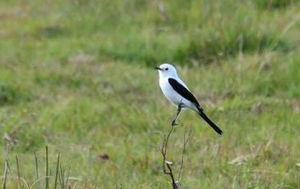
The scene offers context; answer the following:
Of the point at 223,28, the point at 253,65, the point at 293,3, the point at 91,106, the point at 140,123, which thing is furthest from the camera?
the point at 293,3

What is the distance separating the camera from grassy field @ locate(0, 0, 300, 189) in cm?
553

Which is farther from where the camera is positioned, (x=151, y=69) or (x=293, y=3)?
(x=293, y=3)

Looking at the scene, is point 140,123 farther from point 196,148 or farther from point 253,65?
point 253,65

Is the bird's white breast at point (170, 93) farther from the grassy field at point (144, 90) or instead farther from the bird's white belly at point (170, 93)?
the grassy field at point (144, 90)

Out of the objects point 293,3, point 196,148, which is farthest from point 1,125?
point 293,3

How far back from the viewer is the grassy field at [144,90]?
5.53 meters

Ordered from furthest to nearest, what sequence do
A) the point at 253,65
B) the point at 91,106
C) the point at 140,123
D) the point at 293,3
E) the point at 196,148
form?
the point at 293,3
the point at 253,65
the point at 91,106
the point at 140,123
the point at 196,148

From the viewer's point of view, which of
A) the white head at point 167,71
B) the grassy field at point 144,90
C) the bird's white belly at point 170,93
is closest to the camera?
the bird's white belly at point 170,93

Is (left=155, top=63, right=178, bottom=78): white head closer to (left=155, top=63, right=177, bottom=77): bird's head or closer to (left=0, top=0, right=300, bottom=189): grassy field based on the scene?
(left=155, top=63, right=177, bottom=77): bird's head

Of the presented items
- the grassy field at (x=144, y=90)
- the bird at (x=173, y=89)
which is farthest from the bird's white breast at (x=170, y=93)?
the grassy field at (x=144, y=90)

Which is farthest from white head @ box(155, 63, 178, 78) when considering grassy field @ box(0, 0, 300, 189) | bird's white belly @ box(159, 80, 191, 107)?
grassy field @ box(0, 0, 300, 189)

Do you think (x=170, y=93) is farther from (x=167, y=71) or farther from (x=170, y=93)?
(x=167, y=71)

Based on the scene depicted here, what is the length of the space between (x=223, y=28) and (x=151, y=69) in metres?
0.70

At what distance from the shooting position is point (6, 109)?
6801mm
